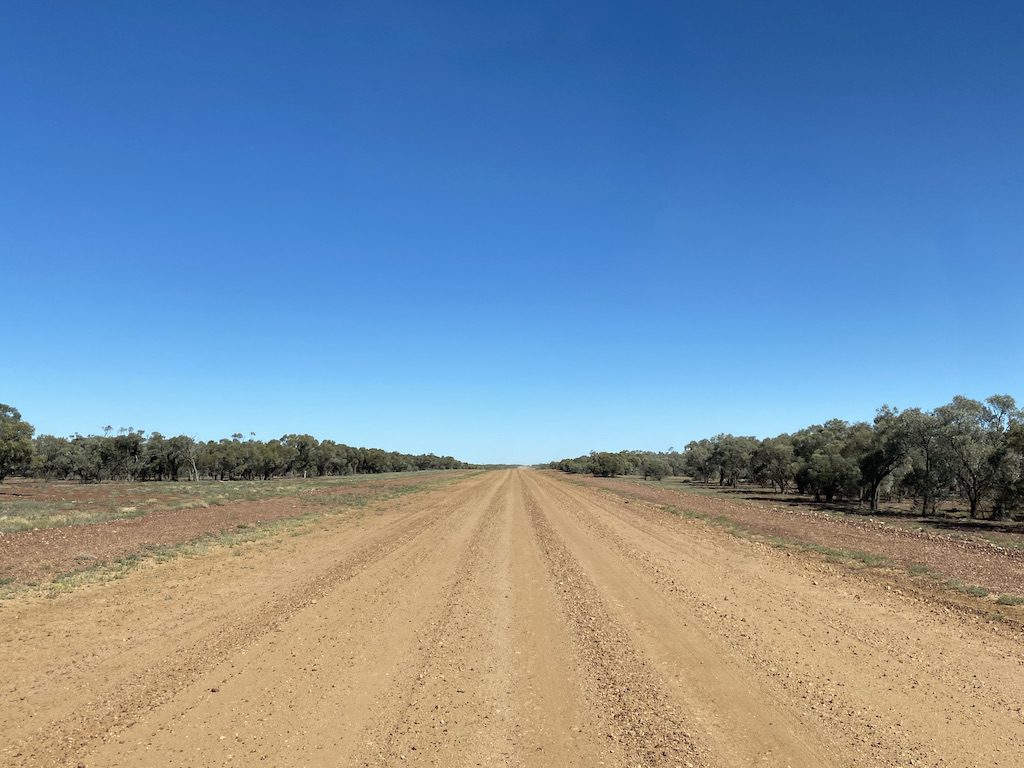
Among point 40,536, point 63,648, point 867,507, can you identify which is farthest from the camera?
point 867,507

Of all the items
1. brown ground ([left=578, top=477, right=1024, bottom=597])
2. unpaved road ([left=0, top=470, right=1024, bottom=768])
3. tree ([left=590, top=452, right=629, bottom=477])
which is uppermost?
tree ([left=590, top=452, right=629, bottom=477])

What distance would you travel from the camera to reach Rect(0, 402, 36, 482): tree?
176 feet

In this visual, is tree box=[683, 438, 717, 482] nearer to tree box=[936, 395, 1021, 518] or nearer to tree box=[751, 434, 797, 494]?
tree box=[751, 434, 797, 494]

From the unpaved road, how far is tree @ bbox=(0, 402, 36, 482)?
55149 millimetres

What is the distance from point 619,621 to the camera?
10.4 m

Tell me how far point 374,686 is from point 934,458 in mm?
52015

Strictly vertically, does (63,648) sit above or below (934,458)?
below

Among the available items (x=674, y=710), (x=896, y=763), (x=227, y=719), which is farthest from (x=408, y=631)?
(x=896, y=763)

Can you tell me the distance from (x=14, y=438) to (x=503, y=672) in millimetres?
68913

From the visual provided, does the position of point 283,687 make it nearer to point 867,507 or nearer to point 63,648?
point 63,648

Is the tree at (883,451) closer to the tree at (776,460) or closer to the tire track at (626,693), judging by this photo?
the tree at (776,460)

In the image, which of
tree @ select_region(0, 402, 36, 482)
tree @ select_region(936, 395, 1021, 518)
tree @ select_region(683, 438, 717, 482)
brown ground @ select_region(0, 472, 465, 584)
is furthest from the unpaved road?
tree @ select_region(683, 438, 717, 482)

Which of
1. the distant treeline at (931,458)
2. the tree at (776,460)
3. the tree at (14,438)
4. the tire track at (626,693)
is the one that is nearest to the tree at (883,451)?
the distant treeline at (931,458)

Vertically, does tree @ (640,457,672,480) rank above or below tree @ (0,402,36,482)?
below
